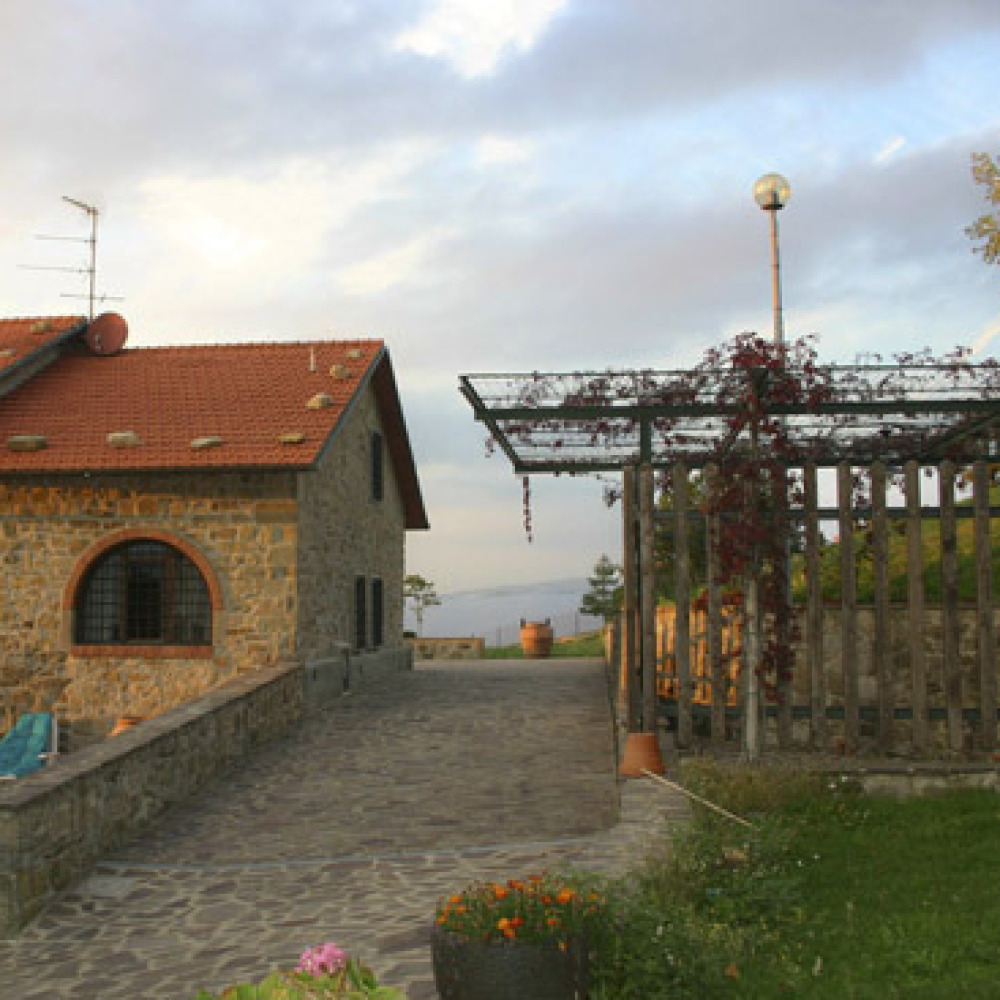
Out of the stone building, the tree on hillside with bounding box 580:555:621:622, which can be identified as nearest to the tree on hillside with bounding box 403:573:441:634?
the tree on hillside with bounding box 580:555:621:622

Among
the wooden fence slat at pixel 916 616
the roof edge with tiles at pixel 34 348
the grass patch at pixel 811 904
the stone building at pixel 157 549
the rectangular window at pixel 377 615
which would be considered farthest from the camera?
the rectangular window at pixel 377 615

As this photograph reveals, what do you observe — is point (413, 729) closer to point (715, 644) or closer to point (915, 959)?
point (715, 644)

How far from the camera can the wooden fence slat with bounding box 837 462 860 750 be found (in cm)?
1002

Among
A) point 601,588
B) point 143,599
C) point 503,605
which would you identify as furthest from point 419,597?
point 503,605

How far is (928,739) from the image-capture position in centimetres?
999

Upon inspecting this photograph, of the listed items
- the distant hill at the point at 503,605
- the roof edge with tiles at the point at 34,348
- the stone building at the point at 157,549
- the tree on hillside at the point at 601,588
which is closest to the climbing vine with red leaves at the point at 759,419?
the stone building at the point at 157,549

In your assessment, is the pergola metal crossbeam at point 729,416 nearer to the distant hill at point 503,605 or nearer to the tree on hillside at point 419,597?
the tree on hillside at point 419,597

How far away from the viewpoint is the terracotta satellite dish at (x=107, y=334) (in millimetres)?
19906

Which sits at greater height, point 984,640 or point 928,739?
point 984,640

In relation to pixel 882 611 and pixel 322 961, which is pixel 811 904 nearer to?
pixel 322 961

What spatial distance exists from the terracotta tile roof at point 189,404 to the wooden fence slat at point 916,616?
26.8 feet

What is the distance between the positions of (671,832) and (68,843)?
446cm

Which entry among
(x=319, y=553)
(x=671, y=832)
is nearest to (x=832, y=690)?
(x=671, y=832)

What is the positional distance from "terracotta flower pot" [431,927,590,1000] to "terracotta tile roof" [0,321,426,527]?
1124 cm
